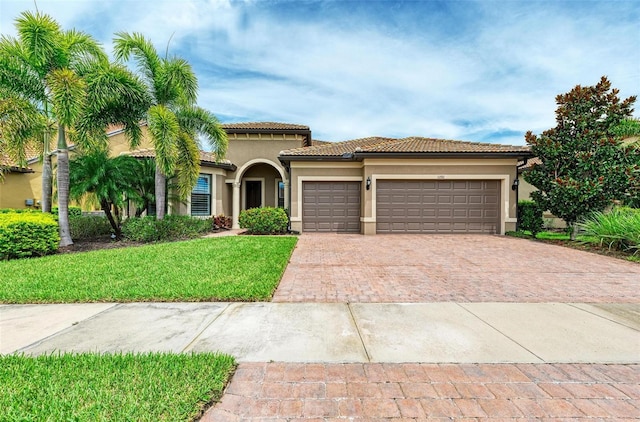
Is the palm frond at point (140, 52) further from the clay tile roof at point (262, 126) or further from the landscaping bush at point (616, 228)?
the landscaping bush at point (616, 228)

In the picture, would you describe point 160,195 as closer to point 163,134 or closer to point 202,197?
point 163,134

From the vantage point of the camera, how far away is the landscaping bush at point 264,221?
13711mm

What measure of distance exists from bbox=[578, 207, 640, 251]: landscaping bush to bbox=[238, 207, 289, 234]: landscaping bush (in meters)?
11.9

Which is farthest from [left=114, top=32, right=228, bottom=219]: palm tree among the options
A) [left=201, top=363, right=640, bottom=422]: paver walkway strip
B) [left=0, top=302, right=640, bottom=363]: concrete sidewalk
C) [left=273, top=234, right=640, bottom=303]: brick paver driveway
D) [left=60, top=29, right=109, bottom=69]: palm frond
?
[left=201, top=363, right=640, bottom=422]: paver walkway strip

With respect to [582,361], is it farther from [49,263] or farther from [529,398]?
[49,263]

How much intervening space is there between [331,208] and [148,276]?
9.76 m

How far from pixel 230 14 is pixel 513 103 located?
656 inches

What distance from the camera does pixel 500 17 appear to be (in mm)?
10242

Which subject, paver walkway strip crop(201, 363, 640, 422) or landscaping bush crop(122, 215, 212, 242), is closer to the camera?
paver walkway strip crop(201, 363, 640, 422)

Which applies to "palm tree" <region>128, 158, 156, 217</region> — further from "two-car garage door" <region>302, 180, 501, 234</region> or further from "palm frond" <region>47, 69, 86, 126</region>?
"two-car garage door" <region>302, 180, 501, 234</region>

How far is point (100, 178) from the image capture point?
37.1ft

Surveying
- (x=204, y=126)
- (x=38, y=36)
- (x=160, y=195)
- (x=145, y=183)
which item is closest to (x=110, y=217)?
(x=145, y=183)

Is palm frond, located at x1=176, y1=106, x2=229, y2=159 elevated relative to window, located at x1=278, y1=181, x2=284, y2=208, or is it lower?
elevated

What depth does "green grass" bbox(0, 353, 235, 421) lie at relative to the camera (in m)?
2.09
